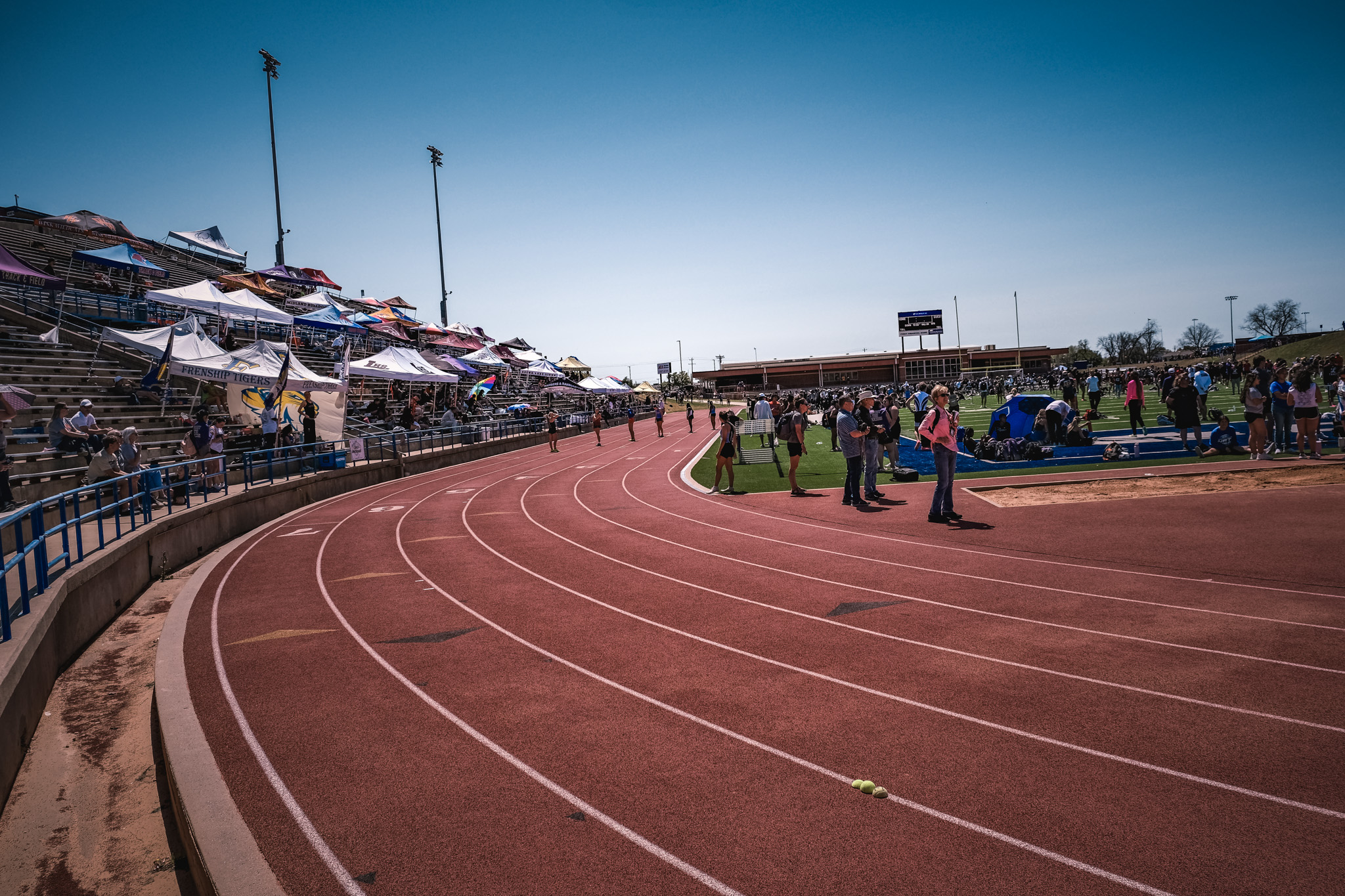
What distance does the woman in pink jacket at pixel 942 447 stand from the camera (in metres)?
11.6

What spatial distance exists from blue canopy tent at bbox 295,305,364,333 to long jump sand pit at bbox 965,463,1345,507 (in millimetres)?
22866

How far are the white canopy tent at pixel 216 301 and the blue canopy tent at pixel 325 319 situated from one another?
Answer: 342 centimetres

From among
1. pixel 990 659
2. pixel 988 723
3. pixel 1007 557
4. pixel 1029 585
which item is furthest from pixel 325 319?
pixel 988 723

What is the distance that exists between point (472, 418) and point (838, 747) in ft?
107

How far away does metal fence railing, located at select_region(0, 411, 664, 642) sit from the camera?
6.98 m

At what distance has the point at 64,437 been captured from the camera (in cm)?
1382

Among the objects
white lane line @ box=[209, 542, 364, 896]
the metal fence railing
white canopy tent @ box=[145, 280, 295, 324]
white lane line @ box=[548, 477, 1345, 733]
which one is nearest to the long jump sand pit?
white lane line @ box=[548, 477, 1345, 733]

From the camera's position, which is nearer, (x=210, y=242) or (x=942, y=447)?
(x=942, y=447)

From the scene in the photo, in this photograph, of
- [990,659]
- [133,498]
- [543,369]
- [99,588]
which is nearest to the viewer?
[990,659]

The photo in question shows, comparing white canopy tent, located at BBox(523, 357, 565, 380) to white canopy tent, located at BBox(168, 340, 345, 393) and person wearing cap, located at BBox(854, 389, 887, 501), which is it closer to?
white canopy tent, located at BBox(168, 340, 345, 393)

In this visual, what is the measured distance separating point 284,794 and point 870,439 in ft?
39.2

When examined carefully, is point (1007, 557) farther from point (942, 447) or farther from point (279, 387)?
point (279, 387)

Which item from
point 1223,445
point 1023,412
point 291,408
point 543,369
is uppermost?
point 543,369

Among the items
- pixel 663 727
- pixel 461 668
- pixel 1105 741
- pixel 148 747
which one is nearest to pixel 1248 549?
pixel 1105 741
